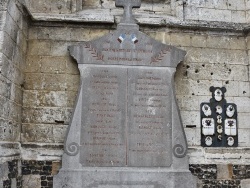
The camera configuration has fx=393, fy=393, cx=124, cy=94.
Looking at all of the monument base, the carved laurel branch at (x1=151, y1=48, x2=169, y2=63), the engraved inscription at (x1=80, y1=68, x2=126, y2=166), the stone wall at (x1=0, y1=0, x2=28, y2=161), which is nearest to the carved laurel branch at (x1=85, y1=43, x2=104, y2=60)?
the engraved inscription at (x1=80, y1=68, x2=126, y2=166)

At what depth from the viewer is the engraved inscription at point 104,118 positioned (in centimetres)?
548

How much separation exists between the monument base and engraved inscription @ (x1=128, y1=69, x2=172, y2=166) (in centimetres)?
14

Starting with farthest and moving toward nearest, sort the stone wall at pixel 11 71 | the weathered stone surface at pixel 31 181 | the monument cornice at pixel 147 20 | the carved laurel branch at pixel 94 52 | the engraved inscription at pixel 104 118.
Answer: the monument cornice at pixel 147 20
the carved laurel branch at pixel 94 52
the weathered stone surface at pixel 31 181
the engraved inscription at pixel 104 118
the stone wall at pixel 11 71

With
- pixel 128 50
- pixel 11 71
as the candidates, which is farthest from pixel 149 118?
pixel 11 71

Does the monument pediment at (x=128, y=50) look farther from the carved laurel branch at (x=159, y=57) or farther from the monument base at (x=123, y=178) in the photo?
the monument base at (x=123, y=178)

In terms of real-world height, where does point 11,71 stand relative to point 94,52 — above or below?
below

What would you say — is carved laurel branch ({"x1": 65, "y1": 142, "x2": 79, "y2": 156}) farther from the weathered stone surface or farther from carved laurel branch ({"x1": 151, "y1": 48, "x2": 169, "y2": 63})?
carved laurel branch ({"x1": 151, "y1": 48, "x2": 169, "y2": 63})

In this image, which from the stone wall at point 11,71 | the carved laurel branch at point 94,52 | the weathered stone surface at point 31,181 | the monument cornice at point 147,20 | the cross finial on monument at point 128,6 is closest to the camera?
the stone wall at point 11,71

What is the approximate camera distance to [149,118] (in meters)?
5.66

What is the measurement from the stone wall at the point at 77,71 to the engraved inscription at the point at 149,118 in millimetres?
451

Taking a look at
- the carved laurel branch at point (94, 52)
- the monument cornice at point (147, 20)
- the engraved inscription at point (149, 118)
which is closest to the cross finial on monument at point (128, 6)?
the monument cornice at point (147, 20)

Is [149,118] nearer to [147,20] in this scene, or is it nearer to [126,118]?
[126,118]

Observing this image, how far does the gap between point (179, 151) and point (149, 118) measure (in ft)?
2.09

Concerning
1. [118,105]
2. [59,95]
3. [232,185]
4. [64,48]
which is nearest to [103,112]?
[118,105]
